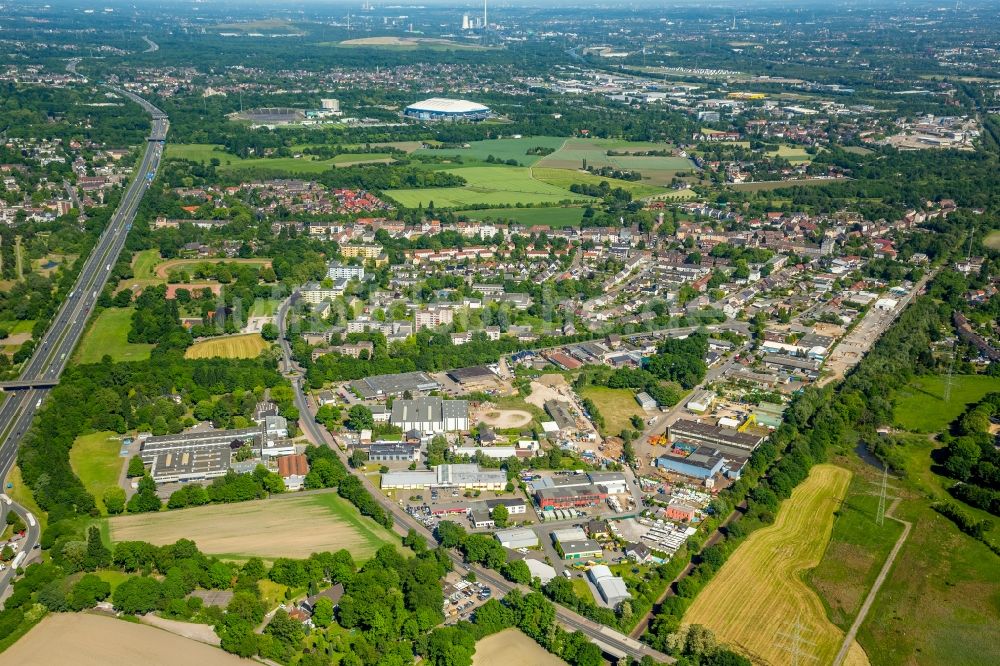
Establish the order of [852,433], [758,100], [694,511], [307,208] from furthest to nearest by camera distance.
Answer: [758,100], [307,208], [852,433], [694,511]

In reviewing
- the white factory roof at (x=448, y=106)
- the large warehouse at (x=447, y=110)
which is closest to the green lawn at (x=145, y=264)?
the large warehouse at (x=447, y=110)

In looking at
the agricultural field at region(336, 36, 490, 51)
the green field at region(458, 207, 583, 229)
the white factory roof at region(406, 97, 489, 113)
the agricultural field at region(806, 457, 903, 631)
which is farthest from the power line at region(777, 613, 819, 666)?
the agricultural field at region(336, 36, 490, 51)

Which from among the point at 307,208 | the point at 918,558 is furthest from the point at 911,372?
the point at 307,208

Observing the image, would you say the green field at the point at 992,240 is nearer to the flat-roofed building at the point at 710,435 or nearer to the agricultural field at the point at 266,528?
the flat-roofed building at the point at 710,435

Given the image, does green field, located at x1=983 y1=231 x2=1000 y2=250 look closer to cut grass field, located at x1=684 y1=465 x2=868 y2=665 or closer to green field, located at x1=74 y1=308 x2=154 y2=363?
cut grass field, located at x1=684 y1=465 x2=868 y2=665

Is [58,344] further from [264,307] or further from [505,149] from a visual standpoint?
[505,149]

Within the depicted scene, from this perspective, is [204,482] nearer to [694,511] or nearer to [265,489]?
[265,489]

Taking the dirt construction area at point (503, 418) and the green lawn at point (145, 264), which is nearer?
the dirt construction area at point (503, 418)

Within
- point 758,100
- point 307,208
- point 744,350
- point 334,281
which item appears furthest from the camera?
point 758,100
